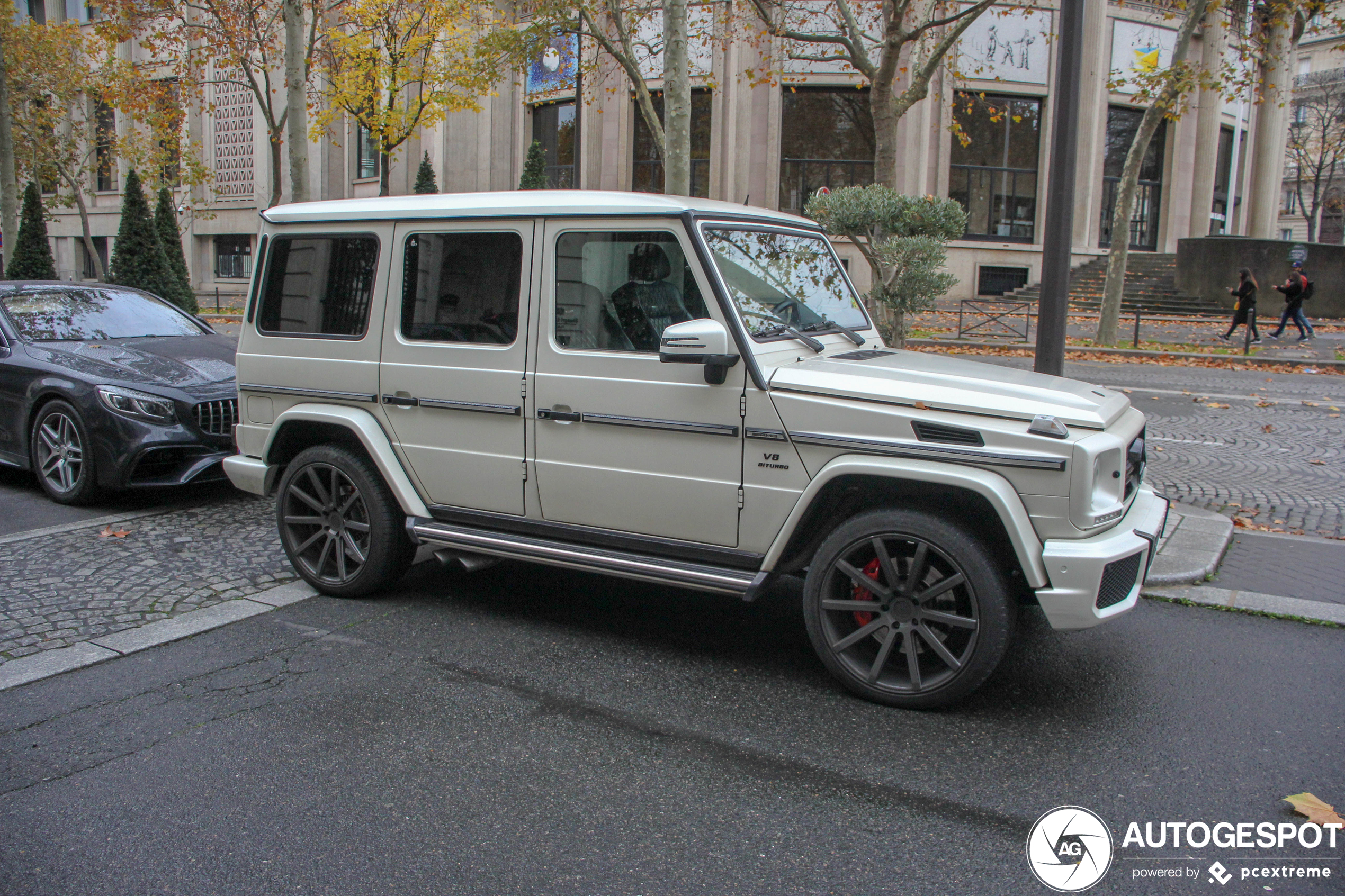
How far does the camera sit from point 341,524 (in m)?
5.46

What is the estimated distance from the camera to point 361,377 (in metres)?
5.26

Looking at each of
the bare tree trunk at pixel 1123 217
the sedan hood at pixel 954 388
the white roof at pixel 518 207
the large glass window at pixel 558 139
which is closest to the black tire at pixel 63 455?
the white roof at pixel 518 207

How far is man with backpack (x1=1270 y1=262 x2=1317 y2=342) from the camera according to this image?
2230 centimetres

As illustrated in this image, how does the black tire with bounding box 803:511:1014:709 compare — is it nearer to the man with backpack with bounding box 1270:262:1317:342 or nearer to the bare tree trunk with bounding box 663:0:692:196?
the bare tree trunk with bounding box 663:0:692:196

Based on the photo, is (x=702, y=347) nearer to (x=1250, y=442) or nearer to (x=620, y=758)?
(x=620, y=758)

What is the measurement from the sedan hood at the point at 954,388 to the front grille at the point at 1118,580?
0.52 m

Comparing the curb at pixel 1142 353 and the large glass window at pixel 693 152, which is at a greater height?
the large glass window at pixel 693 152

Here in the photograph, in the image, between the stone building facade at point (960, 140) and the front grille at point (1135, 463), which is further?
the stone building facade at point (960, 140)

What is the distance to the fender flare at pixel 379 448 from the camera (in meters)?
5.17

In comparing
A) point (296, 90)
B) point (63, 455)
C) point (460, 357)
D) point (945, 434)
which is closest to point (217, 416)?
point (63, 455)

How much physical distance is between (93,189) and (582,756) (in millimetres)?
54442

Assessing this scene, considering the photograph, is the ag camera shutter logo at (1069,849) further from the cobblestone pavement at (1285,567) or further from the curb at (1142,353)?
the curb at (1142,353)

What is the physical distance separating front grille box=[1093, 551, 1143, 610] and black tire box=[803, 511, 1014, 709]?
0.34 metres

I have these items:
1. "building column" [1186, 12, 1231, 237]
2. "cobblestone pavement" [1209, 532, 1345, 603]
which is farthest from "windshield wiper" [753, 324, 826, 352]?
"building column" [1186, 12, 1231, 237]
